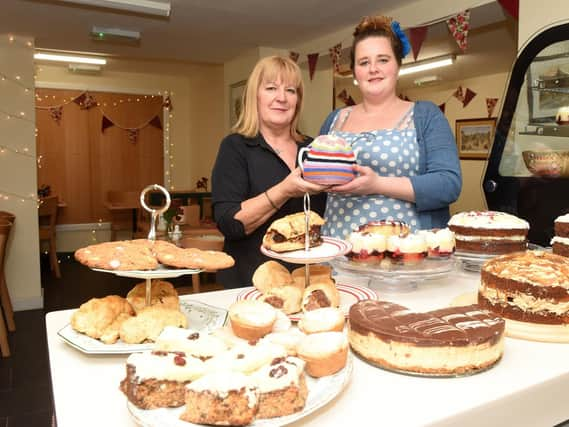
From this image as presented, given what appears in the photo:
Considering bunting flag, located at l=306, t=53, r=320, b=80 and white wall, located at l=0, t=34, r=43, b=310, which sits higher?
bunting flag, located at l=306, t=53, r=320, b=80

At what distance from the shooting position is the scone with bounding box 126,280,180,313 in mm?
1054

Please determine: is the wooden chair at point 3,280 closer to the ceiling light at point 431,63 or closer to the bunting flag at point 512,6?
the bunting flag at point 512,6

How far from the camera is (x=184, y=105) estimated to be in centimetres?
886

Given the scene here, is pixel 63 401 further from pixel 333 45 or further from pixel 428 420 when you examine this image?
pixel 333 45

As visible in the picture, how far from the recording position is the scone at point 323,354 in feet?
2.55

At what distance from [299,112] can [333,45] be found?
329cm

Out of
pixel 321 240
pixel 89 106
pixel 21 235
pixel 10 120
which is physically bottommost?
pixel 21 235

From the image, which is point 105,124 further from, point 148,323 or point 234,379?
point 234,379

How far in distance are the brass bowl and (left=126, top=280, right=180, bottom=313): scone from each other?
2175 millimetres

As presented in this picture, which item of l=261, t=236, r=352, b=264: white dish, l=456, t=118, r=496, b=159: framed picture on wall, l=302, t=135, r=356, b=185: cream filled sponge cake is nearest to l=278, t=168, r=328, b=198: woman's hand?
l=302, t=135, r=356, b=185: cream filled sponge cake

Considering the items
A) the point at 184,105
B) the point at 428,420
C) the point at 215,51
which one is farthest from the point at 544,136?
the point at 184,105

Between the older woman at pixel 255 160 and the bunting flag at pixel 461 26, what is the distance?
2.17 m

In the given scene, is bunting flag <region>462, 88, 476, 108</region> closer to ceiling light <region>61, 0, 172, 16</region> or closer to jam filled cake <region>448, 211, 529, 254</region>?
ceiling light <region>61, 0, 172, 16</region>

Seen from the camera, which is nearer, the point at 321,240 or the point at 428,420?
the point at 428,420
